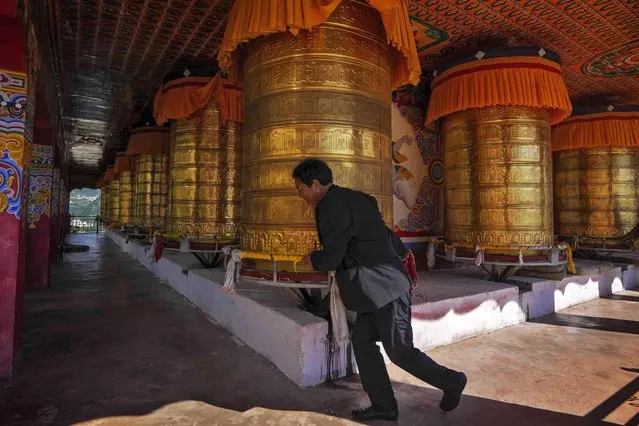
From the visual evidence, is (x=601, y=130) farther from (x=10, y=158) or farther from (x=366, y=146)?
(x=10, y=158)

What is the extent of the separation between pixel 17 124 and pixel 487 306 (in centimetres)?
434

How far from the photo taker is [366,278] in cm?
206

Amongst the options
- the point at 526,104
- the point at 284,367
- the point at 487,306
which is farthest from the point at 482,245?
the point at 284,367

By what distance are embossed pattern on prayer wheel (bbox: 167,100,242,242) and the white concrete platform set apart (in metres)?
→ 0.70

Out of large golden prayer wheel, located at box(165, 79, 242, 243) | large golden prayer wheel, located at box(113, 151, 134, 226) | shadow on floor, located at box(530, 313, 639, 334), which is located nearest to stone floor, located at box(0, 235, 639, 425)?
shadow on floor, located at box(530, 313, 639, 334)

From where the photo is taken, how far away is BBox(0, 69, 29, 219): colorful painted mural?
272 centimetres

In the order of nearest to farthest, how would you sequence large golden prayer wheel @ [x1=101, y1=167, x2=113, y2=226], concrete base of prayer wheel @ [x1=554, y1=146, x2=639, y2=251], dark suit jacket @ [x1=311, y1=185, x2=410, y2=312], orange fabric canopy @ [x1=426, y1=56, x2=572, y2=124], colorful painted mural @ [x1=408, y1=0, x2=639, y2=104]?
dark suit jacket @ [x1=311, y1=185, x2=410, y2=312] → colorful painted mural @ [x1=408, y1=0, x2=639, y2=104] → orange fabric canopy @ [x1=426, y1=56, x2=572, y2=124] → concrete base of prayer wheel @ [x1=554, y1=146, x2=639, y2=251] → large golden prayer wheel @ [x1=101, y1=167, x2=113, y2=226]

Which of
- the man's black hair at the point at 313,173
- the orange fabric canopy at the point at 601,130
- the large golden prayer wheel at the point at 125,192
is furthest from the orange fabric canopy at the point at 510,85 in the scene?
the large golden prayer wheel at the point at 125,192

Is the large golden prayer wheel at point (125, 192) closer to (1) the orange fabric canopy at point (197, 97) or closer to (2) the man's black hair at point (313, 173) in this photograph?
(1) the orange fabric canopy at point (197, 97)

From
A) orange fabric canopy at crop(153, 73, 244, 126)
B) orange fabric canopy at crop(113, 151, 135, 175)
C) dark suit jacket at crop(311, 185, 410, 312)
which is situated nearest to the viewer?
dark suit jacket at crop(311, 185, 410, 312)

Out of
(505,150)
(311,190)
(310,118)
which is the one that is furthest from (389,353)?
(505,150)

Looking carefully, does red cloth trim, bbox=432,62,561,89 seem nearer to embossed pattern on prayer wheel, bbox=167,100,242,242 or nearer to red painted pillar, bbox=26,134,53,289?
embossed pattern on prayer wheel, bbox=167,100,242,242

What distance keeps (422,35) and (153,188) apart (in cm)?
691

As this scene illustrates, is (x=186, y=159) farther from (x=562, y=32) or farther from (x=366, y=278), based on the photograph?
(x=562, y=32)
